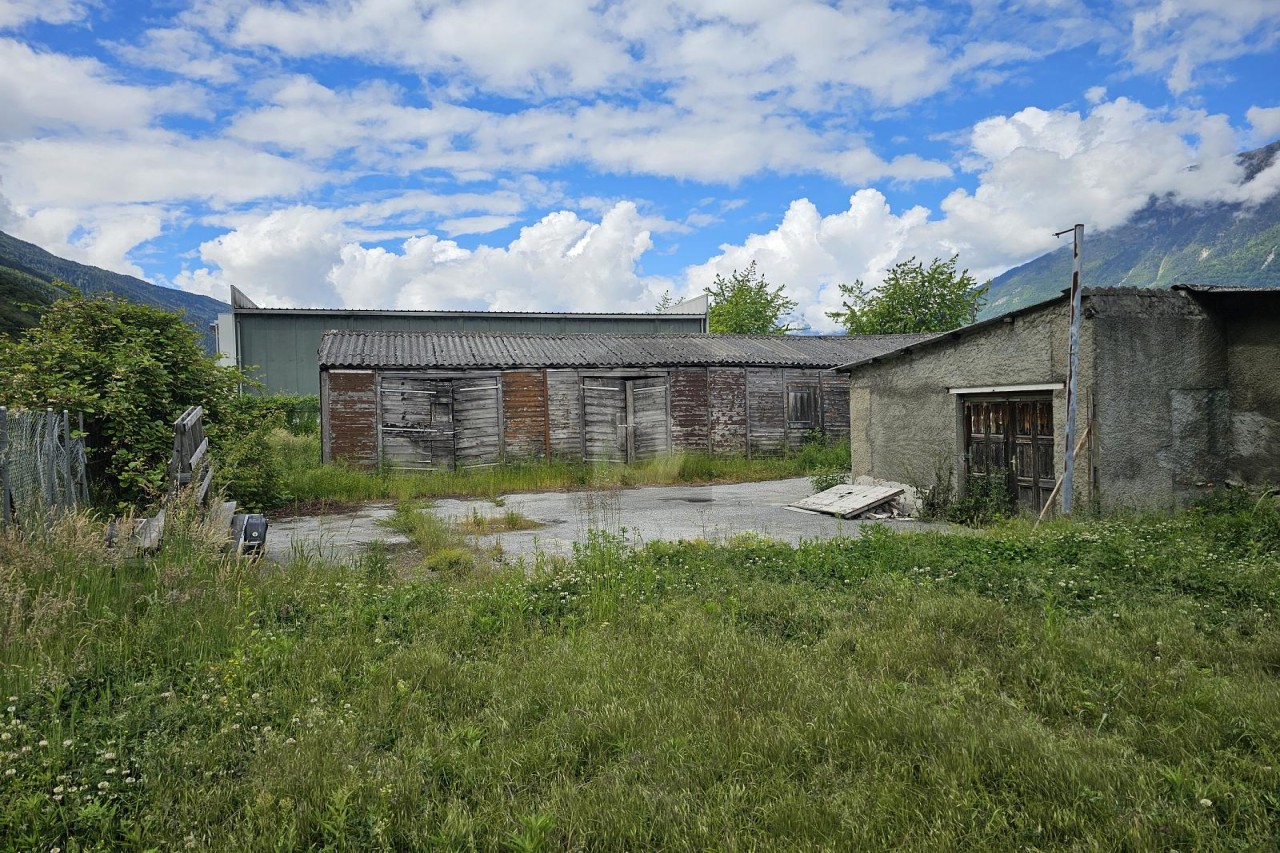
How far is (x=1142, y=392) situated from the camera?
9320 mm

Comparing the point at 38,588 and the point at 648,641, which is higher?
the point at 38,588

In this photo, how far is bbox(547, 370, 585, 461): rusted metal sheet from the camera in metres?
18.0

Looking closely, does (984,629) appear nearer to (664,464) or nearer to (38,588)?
(38,588)

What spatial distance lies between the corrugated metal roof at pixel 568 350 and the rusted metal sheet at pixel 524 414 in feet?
1.18

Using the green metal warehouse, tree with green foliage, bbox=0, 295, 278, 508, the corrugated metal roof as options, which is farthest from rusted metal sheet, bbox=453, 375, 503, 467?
the green metal warehouse

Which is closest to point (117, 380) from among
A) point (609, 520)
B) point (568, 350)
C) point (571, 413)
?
point (609, 520)

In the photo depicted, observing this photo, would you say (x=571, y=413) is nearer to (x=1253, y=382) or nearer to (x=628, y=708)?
(x=1253, y=382)

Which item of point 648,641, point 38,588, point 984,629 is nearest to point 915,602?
point 984,629

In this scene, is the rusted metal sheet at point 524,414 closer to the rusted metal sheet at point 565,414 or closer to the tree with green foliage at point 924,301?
the rusted metal sheet at point 565,414

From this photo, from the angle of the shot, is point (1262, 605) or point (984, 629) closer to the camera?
point (984, 629)

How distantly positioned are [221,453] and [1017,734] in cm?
1012

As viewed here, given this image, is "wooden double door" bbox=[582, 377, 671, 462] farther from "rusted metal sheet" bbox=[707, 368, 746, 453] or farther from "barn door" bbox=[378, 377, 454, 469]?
"barn door" bbox=[378, 377, 454, 469]

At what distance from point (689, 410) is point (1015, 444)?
9.60 metres

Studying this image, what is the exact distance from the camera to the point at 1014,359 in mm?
10141
